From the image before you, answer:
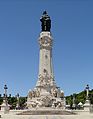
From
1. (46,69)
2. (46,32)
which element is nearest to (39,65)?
(46,69)

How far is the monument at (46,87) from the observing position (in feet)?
211

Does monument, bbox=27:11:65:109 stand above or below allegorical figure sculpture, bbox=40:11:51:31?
below

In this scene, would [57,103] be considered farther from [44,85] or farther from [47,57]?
[47,57]

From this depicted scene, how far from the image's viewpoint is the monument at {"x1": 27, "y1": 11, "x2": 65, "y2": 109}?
64188 mm

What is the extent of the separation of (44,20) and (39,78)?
40.1 feet

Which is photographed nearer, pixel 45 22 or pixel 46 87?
pixel 46 87

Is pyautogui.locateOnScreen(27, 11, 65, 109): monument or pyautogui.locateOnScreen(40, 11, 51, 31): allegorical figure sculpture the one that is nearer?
pyautogui.locateOnScreen(27, 11, 65, 109): monument

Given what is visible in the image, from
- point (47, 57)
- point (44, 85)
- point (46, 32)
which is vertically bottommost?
point (44, 85)

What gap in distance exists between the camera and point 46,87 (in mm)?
66500

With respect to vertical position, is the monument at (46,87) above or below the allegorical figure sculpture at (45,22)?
below

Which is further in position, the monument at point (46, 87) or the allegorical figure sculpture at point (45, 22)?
the allegorical figure sculpture at point (45, 22)

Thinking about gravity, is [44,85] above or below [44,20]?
below

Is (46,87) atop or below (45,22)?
below

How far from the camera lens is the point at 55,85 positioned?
6744cm
